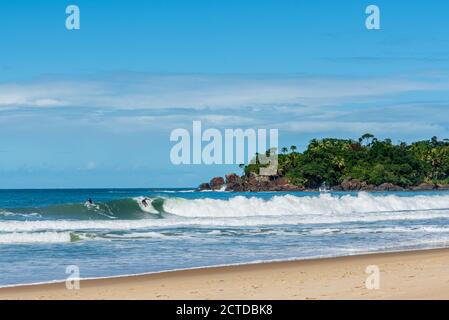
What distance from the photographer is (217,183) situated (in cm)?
14238

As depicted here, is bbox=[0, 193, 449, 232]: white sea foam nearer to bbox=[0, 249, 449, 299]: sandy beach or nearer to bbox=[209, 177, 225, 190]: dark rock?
bbox=[0, 249, 449, 299]: sandy beach

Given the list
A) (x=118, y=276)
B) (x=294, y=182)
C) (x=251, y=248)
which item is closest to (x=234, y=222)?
(x=251, y=248)

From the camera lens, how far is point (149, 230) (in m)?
28.3

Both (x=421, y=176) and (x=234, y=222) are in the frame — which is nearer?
(x=234, y=222)

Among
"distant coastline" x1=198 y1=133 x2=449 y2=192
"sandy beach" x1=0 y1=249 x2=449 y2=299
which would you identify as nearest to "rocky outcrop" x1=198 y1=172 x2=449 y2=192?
"distant coastline" x1=198 y1=133 x2=449 y2=192

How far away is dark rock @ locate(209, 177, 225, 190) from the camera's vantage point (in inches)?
5566

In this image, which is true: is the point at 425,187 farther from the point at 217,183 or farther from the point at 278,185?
the point at 217,183

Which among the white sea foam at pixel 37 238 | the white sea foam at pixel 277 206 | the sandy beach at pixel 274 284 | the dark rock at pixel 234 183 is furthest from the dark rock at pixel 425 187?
the sandy beach at pixel 274 284

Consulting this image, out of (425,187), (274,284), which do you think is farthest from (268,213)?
(425,187)

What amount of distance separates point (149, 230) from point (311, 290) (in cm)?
1665

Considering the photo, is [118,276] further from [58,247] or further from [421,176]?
[421,176]

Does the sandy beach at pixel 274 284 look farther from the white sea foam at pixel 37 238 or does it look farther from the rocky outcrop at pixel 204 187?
the rocky outcrop at pixel 204 187

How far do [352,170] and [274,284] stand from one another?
119 meters
